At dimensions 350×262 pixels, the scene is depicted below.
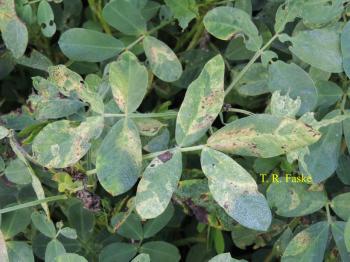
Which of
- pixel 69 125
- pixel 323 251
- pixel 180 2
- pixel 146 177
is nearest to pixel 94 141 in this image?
pixel 69 125

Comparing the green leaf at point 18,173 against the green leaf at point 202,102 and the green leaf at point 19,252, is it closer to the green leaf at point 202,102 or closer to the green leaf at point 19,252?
the green leaf at point 19,252

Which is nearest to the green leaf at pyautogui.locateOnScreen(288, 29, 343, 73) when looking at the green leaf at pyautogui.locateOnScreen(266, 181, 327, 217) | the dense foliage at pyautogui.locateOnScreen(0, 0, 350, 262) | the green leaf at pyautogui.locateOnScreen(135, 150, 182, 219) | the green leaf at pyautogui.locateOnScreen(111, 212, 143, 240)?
A: the dense foliage at pyautogui.locateOnScreen(0, 0, 350, 262)

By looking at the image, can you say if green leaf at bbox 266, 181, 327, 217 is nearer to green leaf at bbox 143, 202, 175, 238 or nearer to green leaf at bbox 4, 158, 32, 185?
green leaf at bbox 143, 202, 175, 238

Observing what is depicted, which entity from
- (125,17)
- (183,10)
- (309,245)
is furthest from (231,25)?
(309,245)

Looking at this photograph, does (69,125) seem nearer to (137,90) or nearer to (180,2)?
(137,90)

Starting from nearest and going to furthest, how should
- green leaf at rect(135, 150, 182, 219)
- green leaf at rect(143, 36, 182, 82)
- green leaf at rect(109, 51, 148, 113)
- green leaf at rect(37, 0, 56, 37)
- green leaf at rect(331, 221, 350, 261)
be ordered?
1. green leaf at rect(135, 150, 182, 219)
2. green leaf at rect(109, 51, 148, 113)
3. green leaf at rect(331, 221, 350, 261)
4. green leaf at rect(143, 36, 182, 82)
5. green leaf at rect(37, 0, 56, 37)

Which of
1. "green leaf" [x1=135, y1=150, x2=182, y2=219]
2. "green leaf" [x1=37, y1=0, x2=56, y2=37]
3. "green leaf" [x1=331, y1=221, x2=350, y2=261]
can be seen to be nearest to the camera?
"green leaf" [x1=135, y1=150, x2=182, y2=219]
